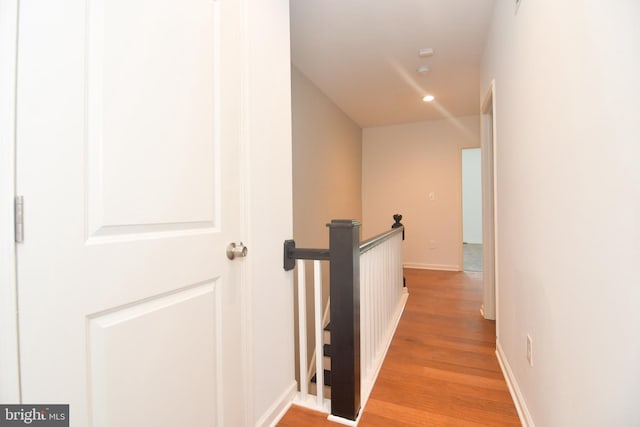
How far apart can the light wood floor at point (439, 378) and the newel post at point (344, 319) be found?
0.43 ft

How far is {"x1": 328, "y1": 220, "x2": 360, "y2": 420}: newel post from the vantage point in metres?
1.42

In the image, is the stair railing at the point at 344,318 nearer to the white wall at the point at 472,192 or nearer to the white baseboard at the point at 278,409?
the white baseboard at the point at 278,409

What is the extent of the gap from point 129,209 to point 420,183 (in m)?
4.96

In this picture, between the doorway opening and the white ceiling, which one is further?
the doorway opening

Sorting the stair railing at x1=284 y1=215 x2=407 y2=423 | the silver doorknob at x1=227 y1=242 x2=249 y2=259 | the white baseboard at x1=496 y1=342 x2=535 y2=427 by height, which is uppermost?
the silver doorknob at x1=227 y1=242 x2=249 y2=259

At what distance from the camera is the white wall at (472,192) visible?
764 cm

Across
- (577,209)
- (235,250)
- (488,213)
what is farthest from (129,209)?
(488,213)

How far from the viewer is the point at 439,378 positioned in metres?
1.81

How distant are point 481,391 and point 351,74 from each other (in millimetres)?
3131

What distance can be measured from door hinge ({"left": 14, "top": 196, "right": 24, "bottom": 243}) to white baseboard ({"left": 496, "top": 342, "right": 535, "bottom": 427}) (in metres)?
1.97

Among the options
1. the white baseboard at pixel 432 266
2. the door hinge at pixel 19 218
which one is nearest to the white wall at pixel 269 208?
the door hinge at pixel 19 218

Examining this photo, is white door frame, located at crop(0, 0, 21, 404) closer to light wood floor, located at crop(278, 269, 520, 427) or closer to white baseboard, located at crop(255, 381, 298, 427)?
white baseboard, located at crop(255, 381, 298, 427)

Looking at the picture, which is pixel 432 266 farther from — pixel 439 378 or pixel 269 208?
pixel 269 208

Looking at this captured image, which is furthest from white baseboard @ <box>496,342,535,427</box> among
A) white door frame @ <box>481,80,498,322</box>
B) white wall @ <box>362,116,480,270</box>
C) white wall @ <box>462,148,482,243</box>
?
white wall @ <box>462,148,482,243</box>
